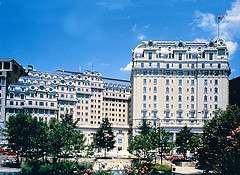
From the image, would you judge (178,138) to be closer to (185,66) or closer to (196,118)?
(196,118)

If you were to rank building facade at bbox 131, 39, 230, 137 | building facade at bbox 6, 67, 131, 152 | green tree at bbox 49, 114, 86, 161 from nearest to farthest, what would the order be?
green tree at bbox 49, 114, 86, 161
building facade at bbox 131, 39, 230, 137
building facade at bbox 6, 67, 131, 152

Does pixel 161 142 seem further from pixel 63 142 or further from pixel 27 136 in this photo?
pixel 27 136

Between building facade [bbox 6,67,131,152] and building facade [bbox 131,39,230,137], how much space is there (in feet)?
43.6

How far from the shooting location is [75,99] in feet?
357

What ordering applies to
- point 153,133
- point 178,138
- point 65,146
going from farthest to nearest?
1. point 178,138
2. point 153,133
3. point 65,146

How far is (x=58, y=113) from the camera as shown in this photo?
338 ft

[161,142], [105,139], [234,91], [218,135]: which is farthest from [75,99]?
[218,135]

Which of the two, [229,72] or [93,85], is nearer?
[229,72]

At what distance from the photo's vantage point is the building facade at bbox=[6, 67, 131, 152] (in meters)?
95.8

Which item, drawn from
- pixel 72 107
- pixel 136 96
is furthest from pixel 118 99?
pixel 136 96

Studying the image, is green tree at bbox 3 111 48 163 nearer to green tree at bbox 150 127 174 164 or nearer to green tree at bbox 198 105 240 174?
green tree at bbox 150 127 174 164

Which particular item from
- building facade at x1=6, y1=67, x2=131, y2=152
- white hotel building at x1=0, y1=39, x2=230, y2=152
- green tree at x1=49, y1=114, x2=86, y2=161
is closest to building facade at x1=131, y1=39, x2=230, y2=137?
white hotel building at x1=0, y1=39, x2=230, y2=152

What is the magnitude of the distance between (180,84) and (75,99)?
39.4 meters

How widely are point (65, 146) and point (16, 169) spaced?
362 inches
